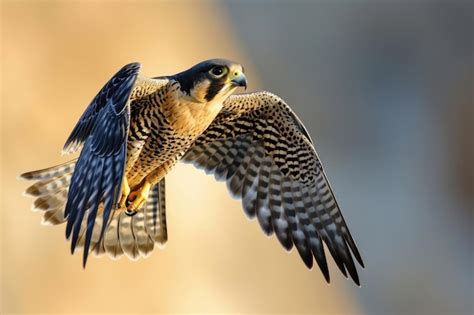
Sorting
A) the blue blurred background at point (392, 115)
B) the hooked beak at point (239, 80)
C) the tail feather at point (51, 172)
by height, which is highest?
the hooked beak at point (239, 80)

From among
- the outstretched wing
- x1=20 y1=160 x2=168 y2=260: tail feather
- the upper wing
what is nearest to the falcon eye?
the outstretched wing

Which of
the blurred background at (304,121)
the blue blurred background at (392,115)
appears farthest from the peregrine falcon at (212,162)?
the blue blurred background at (392,115)

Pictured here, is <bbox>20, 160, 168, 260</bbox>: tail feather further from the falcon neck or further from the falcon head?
the falcon head

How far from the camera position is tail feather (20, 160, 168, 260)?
4.88 metres

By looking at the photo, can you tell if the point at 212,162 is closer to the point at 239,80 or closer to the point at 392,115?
the point at 239,80

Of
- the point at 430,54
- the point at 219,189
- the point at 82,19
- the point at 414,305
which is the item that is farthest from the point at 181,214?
the point at 430,54

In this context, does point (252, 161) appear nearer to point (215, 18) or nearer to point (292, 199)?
point (292, 199)

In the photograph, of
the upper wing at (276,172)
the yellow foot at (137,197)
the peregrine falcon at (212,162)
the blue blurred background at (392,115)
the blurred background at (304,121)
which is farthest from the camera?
the blue blurred background at (392,115)

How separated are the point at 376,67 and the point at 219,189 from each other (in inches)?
101

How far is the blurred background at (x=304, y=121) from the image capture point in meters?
7.29

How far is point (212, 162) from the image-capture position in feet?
16.2

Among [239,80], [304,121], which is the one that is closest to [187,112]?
[239,80]

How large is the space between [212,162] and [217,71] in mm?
842

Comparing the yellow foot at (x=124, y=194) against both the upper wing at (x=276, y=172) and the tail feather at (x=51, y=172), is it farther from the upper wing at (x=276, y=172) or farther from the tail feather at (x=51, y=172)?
the upper wing at (x=276, y=172)
